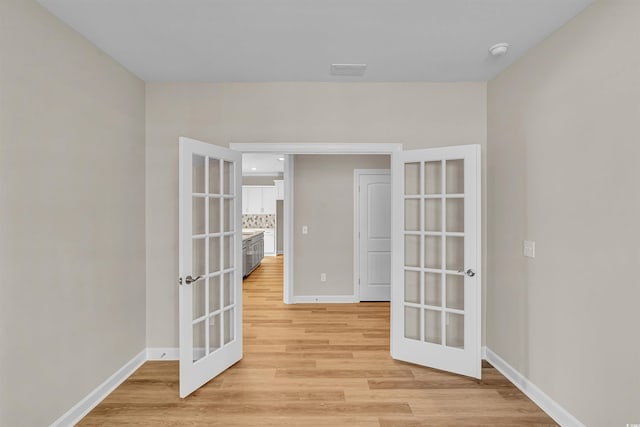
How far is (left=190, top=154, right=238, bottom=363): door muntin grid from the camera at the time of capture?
8.52ft

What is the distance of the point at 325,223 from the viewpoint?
495 centimetres

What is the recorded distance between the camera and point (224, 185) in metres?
2.86

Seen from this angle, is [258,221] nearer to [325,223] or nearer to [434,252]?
[325,223]

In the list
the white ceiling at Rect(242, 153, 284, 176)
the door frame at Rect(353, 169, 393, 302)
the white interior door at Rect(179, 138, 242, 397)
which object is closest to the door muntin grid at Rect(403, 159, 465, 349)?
the white interior door at Rect(179, 138, 242, 397)

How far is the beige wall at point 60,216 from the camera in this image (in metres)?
1.73

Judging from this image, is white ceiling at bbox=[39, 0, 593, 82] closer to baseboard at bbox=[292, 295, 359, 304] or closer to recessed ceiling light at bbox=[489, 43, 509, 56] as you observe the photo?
recessed ceiling light at bbox=[489, 43, 509, 56]

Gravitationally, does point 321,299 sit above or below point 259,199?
below

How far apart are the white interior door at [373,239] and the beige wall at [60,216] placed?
3.08 m

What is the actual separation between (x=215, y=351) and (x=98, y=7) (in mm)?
2506

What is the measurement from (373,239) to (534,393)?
112 inches

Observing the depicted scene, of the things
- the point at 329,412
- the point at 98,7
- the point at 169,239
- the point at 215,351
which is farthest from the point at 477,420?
the point at 98,7

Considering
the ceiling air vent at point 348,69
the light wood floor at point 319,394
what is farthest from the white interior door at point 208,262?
the ceiling air vent at point 348,69

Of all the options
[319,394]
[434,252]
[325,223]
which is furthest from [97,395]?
[325,223]

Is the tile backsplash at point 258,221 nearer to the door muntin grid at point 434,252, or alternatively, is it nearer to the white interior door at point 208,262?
the white interior door at point 208,262
